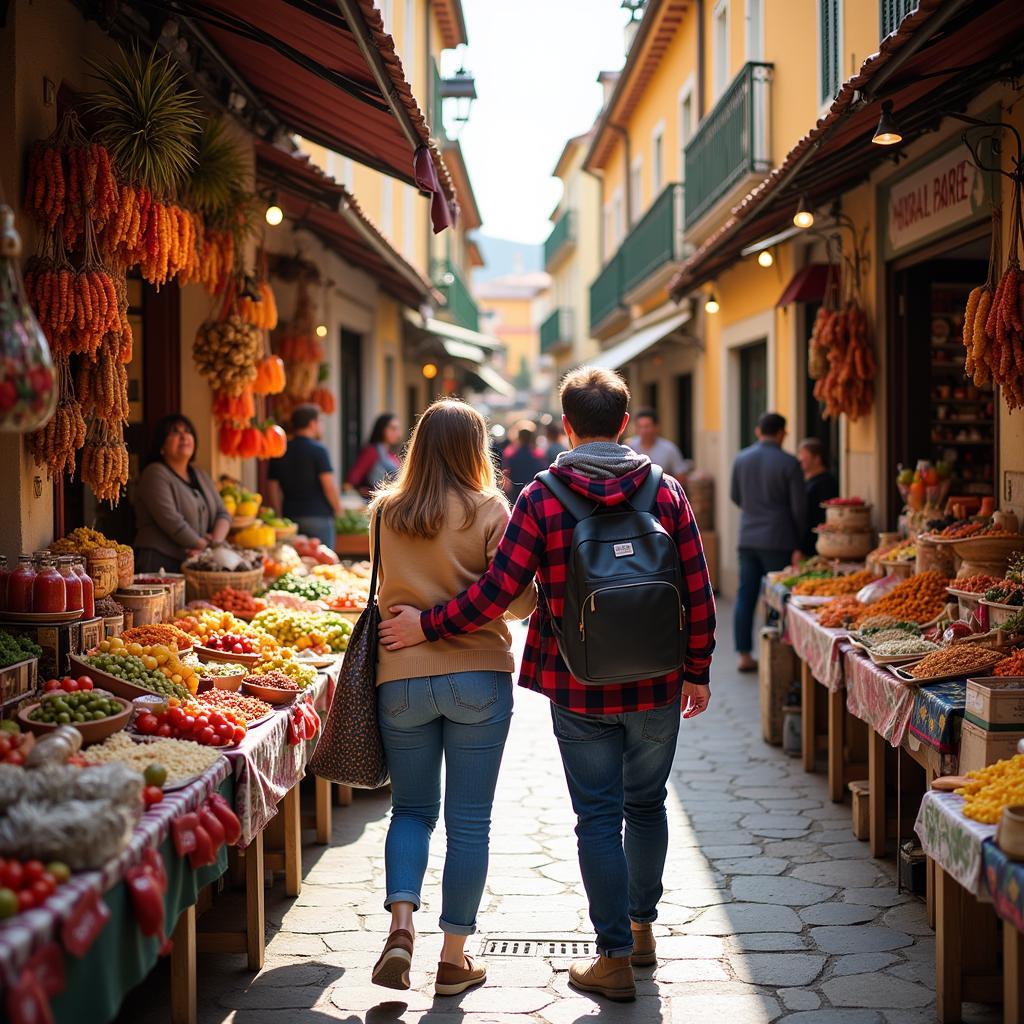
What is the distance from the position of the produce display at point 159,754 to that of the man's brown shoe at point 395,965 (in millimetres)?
849

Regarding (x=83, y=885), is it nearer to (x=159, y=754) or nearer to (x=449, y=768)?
(x=159, y=754)

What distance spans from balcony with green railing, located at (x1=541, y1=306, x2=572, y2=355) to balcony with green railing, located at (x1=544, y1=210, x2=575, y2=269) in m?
2.02

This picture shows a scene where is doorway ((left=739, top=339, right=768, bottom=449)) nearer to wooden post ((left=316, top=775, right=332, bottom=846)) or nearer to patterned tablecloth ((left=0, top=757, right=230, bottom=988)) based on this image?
wooden post ((left=316, top=775, right=332, bottom=846))

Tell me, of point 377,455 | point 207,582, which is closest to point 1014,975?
point 207,582

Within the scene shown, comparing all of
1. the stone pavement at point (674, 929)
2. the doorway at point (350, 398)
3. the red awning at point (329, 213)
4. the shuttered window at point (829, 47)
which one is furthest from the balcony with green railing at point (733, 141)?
the stone pavement at point (674, 929)

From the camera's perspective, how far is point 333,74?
6.61m

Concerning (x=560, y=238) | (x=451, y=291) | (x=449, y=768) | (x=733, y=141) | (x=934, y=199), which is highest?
(x=560, y=238)

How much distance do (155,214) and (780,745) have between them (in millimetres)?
5231

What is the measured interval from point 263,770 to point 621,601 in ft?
5.02

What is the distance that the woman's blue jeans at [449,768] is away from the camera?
4.32 m

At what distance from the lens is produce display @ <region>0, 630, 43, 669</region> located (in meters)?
4.54

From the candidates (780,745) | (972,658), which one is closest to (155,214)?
(972,658)

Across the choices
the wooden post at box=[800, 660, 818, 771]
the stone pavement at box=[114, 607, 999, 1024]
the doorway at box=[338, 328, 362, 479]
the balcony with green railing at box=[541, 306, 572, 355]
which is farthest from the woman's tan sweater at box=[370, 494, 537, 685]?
the balcony with green railing at box=[541, 306, 572, 355]

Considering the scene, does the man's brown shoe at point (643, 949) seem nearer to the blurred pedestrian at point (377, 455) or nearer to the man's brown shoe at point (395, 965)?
the man's brown shoe at point (395, 965)
